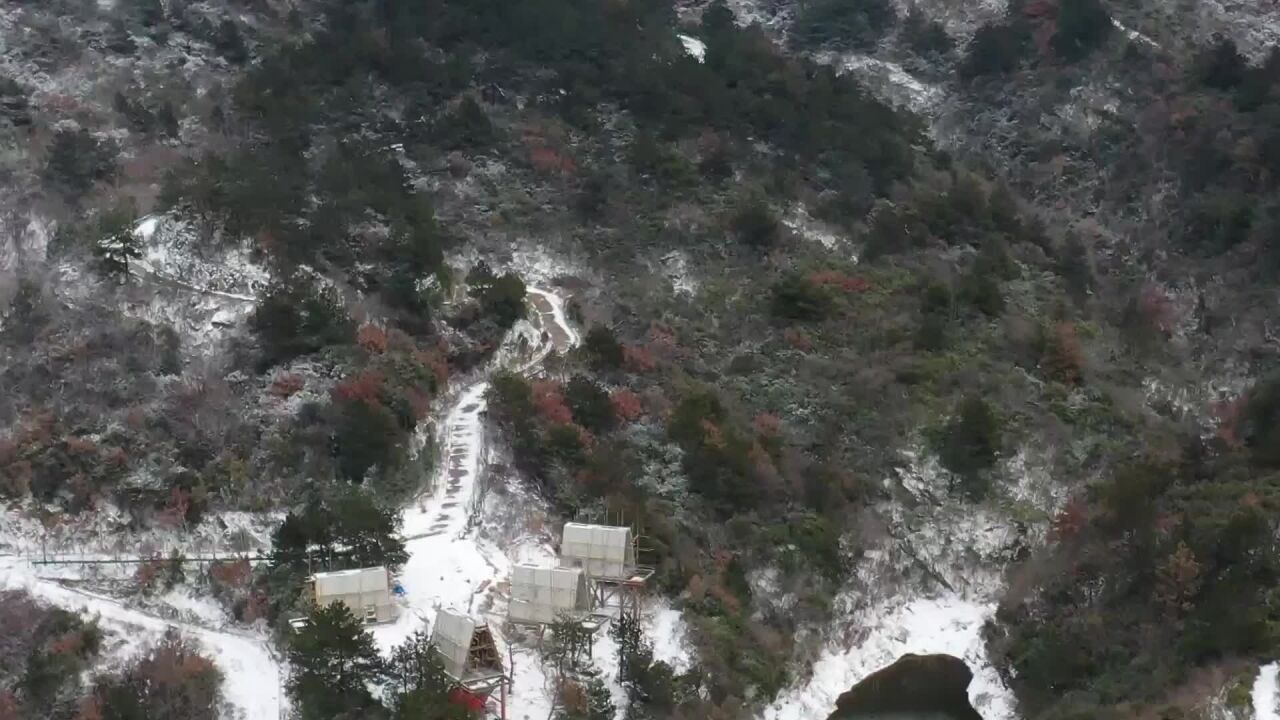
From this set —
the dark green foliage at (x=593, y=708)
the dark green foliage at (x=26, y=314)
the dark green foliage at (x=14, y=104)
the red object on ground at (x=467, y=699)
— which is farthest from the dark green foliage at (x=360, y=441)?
the dark green foliage at (x=14, y=104)

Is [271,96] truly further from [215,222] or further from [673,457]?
[673,457]

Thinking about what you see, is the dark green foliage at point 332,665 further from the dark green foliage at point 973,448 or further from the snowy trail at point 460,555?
the dark green foliage at point 973,448

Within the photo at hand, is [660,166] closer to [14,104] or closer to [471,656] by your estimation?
[14,104]

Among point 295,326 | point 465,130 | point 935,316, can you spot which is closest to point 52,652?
point 295,326

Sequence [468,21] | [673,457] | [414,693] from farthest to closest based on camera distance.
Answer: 1. [468,21]
2. [673,457]
3. [414,693]

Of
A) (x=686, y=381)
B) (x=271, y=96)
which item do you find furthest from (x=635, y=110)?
(x=686, y=381)

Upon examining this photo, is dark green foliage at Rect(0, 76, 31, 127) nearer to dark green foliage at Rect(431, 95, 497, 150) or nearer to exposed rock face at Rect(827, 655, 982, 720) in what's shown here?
dark green foliage at Rect(431, 95, 497, 150)
